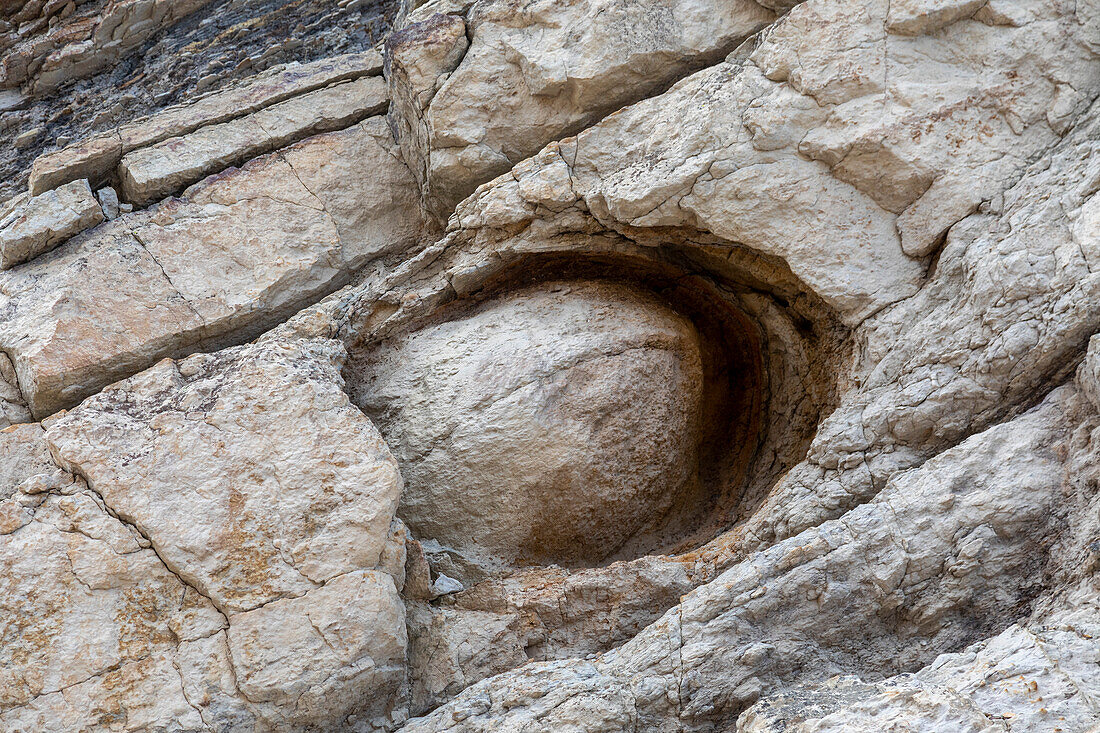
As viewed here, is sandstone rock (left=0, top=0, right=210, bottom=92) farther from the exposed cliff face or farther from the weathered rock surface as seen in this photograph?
the weathered rock surface

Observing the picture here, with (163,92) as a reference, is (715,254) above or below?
below

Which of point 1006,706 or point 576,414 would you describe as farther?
point 576,414

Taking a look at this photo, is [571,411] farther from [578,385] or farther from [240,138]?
[240,138]

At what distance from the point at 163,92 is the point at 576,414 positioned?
182 inches

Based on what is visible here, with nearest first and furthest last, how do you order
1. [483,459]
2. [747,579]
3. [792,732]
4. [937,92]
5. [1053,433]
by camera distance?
[792,732], [1053,433], [747,579], [937,92], [483,459]

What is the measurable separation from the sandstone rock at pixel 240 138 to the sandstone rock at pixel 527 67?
59 cm

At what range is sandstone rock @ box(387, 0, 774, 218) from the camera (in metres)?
5.57

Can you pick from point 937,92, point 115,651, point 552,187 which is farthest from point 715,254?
point 115,651

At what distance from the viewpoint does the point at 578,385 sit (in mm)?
5305

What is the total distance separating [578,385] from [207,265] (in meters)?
2.62

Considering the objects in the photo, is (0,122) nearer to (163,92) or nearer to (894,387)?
(163,92)

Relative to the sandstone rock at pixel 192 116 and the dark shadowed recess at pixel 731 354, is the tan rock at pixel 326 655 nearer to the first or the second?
the dark shadowed recess at pixel 731 354

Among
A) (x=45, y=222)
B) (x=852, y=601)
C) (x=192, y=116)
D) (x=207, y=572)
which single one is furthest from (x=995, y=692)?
(x=192, y=116)

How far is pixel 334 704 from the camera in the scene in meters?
4.30
